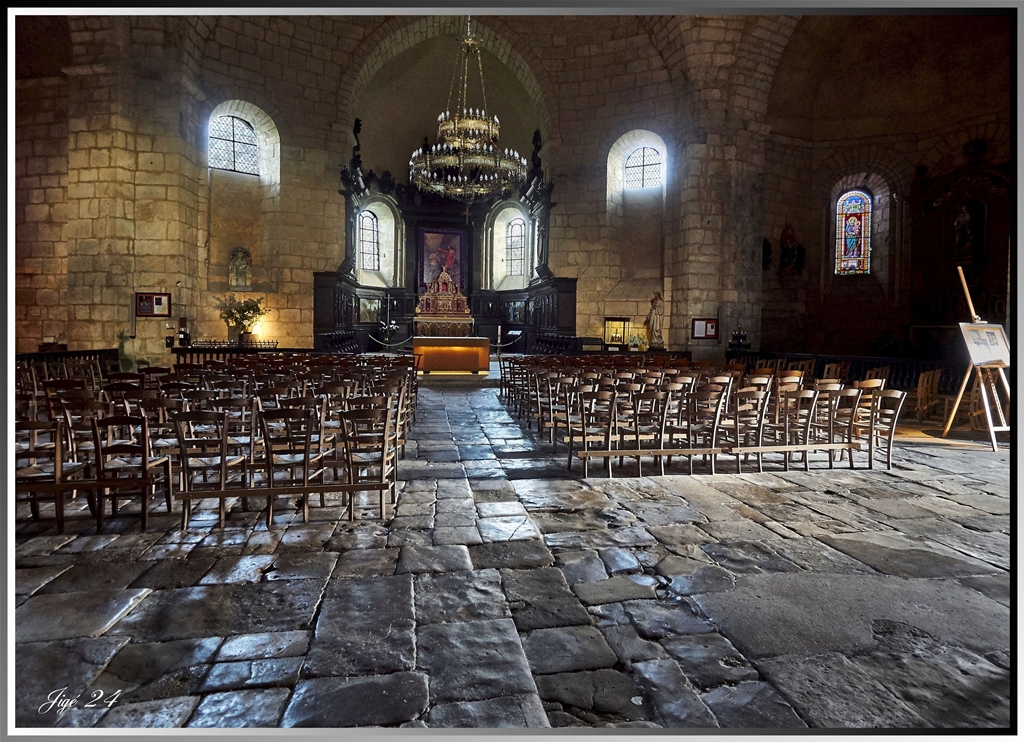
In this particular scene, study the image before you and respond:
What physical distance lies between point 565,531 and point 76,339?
1533 cm

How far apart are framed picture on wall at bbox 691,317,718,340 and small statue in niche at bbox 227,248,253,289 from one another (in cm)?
1270

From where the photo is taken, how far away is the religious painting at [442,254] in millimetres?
22562

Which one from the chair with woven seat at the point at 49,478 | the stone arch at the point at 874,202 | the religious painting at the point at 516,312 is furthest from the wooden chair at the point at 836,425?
the religious painting at the point at 516,312

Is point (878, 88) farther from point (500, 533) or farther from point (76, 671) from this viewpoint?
point (76, 671)

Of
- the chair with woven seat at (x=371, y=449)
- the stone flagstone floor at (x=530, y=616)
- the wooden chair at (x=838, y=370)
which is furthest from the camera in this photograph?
the wooden chair at (x=838, y=370)

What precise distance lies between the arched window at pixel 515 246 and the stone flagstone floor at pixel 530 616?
18836 millimetres

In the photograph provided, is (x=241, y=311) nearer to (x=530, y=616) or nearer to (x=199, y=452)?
(x=199, y=452)

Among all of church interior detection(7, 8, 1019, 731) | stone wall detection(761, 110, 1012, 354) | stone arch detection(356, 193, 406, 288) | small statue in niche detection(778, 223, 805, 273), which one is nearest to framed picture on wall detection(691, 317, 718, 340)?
church interior detection(7, 8, 1019, 731)

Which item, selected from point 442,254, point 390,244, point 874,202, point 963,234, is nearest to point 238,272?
point 390,244

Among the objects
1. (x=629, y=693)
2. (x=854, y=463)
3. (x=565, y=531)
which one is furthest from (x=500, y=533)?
(x=854, y=463)

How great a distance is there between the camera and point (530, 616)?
2.65 m

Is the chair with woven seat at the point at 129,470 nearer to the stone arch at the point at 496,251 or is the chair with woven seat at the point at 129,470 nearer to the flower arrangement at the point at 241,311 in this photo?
the flower arrangement at the point at 241,311

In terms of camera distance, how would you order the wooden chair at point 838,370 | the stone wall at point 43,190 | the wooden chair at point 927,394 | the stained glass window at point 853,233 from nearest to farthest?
the wooden chair at point 927,394
the wooden chair at point 838,370
the stone wall at point 43,190
the stained glass window at point 853,233

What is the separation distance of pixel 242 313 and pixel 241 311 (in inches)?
2.5
